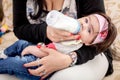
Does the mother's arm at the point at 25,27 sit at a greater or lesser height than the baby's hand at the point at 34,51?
greater

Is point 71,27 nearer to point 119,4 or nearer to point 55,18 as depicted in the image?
point 55,18

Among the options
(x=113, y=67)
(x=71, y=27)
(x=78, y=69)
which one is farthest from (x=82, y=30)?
(x=113, y=67)

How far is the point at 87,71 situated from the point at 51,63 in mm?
171

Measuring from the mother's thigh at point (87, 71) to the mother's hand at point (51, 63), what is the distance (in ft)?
0.09

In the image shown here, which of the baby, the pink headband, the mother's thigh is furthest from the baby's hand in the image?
the pink headband

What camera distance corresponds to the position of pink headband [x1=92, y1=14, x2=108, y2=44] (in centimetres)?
120

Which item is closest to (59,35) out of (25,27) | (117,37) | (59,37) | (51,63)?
(59,37)

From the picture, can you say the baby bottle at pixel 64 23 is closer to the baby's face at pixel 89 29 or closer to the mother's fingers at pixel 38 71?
the baby's face at pixel 89 29

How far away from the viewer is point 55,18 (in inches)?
47.3

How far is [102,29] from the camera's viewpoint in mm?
1200

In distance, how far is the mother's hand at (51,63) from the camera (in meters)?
1.17

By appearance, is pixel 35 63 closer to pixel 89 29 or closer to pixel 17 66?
pixel 17 66

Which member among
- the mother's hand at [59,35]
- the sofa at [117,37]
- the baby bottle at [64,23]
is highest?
the baby bottle at [64,23]

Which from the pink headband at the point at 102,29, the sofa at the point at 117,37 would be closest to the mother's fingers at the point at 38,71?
the sofa at the point at 117,37
